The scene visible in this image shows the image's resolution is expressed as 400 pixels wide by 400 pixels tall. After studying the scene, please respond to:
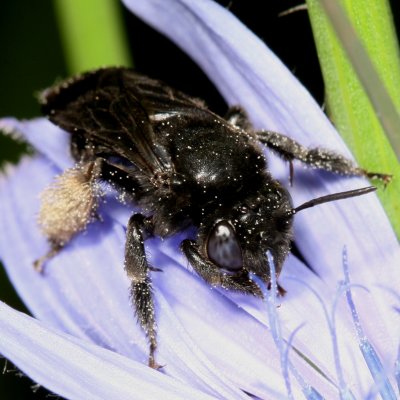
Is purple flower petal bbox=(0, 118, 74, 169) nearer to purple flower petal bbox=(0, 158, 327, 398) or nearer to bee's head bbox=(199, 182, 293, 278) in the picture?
purple flower petal bbox=(0, 158, 327, 398)

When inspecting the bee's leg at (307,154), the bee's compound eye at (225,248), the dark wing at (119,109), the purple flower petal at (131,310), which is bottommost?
the purple flower petal at (131,310)

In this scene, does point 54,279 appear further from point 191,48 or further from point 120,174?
point 191,48

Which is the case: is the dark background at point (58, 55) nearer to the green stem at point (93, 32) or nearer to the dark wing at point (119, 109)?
the green stem at point (93, 32)

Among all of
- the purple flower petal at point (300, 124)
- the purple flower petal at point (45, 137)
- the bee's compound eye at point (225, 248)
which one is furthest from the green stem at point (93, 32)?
the bee's compound eye at point (225, 248)

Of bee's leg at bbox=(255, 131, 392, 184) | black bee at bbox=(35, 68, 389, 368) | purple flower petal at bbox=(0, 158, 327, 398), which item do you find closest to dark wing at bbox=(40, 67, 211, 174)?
black bee at bbox=(35, 68, 389, 368)

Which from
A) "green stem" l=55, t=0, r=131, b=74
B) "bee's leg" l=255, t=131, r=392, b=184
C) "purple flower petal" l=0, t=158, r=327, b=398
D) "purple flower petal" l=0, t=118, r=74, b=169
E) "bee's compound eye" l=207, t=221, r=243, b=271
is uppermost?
"green stem" l=55, t=0, r=131, b=74

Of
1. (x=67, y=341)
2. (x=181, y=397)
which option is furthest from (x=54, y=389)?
(x=181, y=397)
